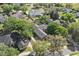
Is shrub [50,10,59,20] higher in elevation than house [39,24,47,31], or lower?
higher

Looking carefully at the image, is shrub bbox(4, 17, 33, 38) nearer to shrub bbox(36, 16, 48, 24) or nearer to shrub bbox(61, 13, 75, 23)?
shrub bbox(36, 16, 48, 24)

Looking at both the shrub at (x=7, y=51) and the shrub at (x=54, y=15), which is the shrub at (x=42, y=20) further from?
the shrub at (x=7, y=51)

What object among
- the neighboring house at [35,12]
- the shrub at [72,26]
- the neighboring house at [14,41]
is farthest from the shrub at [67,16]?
the neighboring house at [14,41]

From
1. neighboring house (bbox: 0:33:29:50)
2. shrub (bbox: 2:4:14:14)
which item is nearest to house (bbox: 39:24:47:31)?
neighboring house (bbox: 0:33:29:50)

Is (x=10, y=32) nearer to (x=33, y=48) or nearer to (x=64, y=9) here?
(x=33, y=48)

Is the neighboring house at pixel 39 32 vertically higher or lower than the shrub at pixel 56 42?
higher
